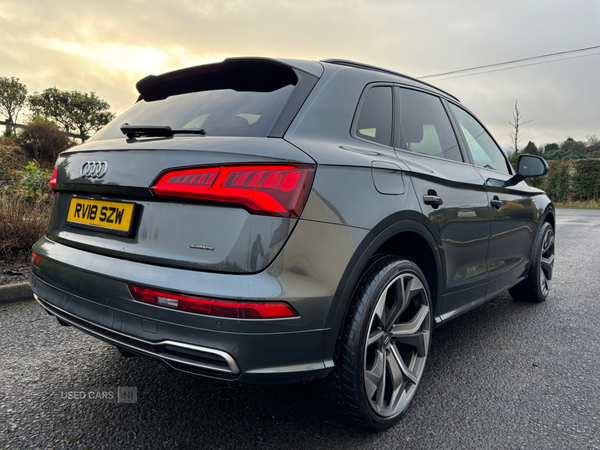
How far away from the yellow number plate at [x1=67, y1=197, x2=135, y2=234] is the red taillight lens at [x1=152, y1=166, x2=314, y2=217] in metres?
0.26

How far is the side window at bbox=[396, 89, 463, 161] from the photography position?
250cm

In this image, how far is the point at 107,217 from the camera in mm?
1831

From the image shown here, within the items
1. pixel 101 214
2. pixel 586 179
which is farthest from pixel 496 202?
pixel 586 179

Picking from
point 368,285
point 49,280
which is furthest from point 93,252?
point 368,285

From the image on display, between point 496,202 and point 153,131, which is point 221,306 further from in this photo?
point 496,202

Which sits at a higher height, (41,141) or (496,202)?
(41,141)

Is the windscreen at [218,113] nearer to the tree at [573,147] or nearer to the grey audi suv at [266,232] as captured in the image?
the grey audi suv at [266,232]

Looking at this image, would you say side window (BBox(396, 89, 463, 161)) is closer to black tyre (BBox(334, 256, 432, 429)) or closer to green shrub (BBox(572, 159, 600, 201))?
black tyre (BBox(334, 256, 432, 429))

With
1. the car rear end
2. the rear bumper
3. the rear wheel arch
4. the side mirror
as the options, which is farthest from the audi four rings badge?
the side mirror

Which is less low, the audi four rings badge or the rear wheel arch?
the audi four rings badge

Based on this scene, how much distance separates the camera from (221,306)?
1.49 meters

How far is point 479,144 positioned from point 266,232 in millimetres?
2418

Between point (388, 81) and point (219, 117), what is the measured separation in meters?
1.04

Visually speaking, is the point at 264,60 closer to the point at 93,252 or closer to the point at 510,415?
the point at 93,252
